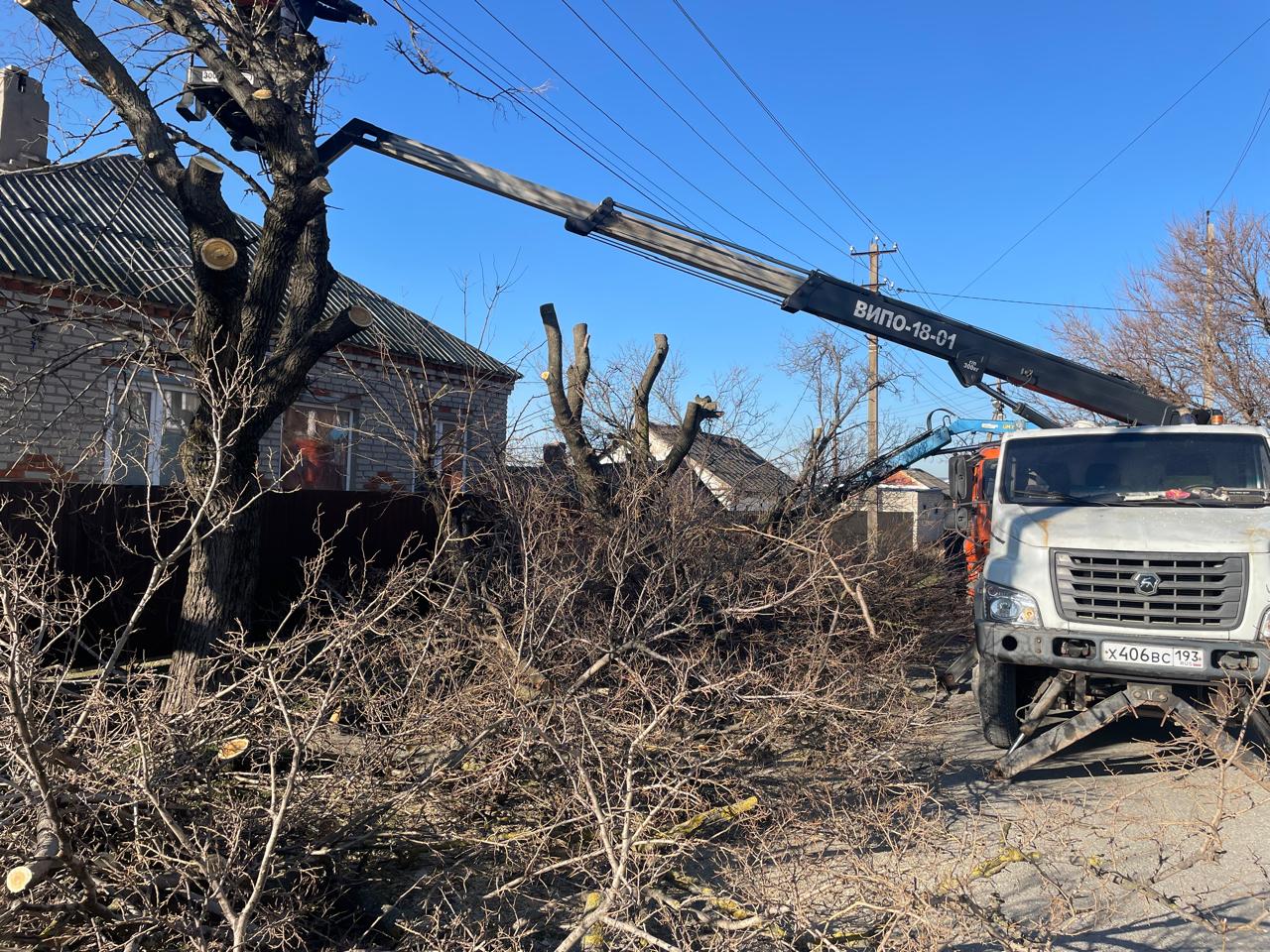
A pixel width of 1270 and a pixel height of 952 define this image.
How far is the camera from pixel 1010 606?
18.9 ft

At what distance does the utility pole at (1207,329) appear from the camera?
731 inches

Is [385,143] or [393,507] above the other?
[385,143]

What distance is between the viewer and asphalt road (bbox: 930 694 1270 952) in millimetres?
3729

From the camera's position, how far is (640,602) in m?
5.89

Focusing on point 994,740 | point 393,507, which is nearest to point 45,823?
point 994,740

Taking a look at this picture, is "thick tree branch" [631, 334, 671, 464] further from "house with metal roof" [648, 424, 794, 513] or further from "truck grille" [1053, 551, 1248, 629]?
"truck grille" [1053, 551, 1248, 629]

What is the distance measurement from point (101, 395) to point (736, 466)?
7.41m

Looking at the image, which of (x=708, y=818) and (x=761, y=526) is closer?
(x=708, y=818)

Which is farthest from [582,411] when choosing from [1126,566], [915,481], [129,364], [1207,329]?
[915,481]

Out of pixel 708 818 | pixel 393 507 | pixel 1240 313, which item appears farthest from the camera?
pixel 1240 313

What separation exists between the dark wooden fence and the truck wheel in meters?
3.89

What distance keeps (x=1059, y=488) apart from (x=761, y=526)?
262 cm

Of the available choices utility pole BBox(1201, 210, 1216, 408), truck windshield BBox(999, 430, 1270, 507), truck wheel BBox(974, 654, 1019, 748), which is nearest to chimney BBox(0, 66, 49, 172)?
truck windshield BBox(999, 430, 1270, 507)

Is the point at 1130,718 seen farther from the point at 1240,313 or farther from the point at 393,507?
the point at 1240,313
